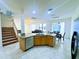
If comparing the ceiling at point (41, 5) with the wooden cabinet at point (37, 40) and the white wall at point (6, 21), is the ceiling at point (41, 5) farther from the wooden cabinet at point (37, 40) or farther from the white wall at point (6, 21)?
the white wall at point (6, 21)

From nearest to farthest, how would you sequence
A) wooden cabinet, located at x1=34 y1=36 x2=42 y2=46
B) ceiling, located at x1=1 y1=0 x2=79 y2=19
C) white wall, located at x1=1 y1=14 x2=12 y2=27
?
ceiling, located at x1=1 y1=0 x2=79 y2=19 → wooden cabinet, located at x1=34 y1=36 x2=42 y2=46 → white wall, located at x1=1 y1=14 x2=12 y2=27

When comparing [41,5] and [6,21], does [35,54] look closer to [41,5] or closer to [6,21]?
[41,5]

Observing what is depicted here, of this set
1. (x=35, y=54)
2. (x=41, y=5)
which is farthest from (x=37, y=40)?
(x=41, y=5)

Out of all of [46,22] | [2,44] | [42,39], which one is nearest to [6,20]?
[2,44]

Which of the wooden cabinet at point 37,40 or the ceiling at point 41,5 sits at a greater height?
the ceiling at point 41,5

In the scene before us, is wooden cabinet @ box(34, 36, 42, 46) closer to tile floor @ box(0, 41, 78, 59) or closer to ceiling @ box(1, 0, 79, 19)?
tile floor @ box(0, 41, 78, 59)

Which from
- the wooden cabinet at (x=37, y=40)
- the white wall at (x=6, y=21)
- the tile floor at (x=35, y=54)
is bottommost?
the tile floor at (x=35, y=54)

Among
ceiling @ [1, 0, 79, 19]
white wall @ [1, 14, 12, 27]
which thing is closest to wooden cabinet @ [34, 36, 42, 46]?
ceiling @ [1, 0, 79, 19]

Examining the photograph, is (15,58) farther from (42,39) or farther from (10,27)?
(10,27)

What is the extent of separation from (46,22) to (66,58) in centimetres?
901

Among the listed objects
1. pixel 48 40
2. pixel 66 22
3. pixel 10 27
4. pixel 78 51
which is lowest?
pixel 48 40

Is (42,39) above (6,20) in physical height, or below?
below

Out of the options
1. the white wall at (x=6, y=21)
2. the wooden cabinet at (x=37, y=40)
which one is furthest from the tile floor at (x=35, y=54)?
the white wall at (x=6, y=21)

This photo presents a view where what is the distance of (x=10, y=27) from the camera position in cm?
920
